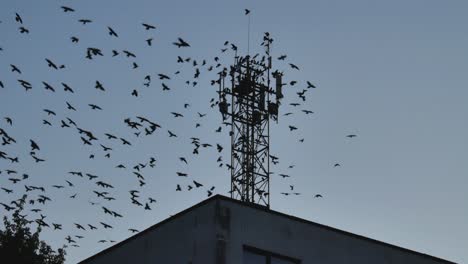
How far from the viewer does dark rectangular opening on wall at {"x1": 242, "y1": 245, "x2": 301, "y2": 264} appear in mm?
23359

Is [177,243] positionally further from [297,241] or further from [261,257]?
[297,241]

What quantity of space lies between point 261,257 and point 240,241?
3.36 ft

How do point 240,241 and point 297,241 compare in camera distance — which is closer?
point 240,241

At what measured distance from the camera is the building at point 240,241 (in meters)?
22.9

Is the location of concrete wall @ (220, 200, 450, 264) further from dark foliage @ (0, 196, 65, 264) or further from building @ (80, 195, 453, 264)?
dark foliage @ (0, 196, 65, 264)

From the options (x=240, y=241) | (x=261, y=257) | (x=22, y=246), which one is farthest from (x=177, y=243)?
(x=22, y=246)

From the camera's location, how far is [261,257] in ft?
77.7

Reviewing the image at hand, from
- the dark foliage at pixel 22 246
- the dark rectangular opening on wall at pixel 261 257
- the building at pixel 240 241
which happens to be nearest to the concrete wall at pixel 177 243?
the building at pixel 240 241

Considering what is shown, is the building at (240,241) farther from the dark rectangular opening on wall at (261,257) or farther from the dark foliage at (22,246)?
the dark foliage at (22,246)

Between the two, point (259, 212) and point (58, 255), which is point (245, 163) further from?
point (58, 255)

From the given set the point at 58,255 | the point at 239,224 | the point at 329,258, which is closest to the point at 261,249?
the point at 239,224

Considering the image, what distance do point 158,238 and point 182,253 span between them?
151 cm

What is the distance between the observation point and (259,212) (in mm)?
23891

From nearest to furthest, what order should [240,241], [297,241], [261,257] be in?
[240,241] → [261,257] → [297,241]
